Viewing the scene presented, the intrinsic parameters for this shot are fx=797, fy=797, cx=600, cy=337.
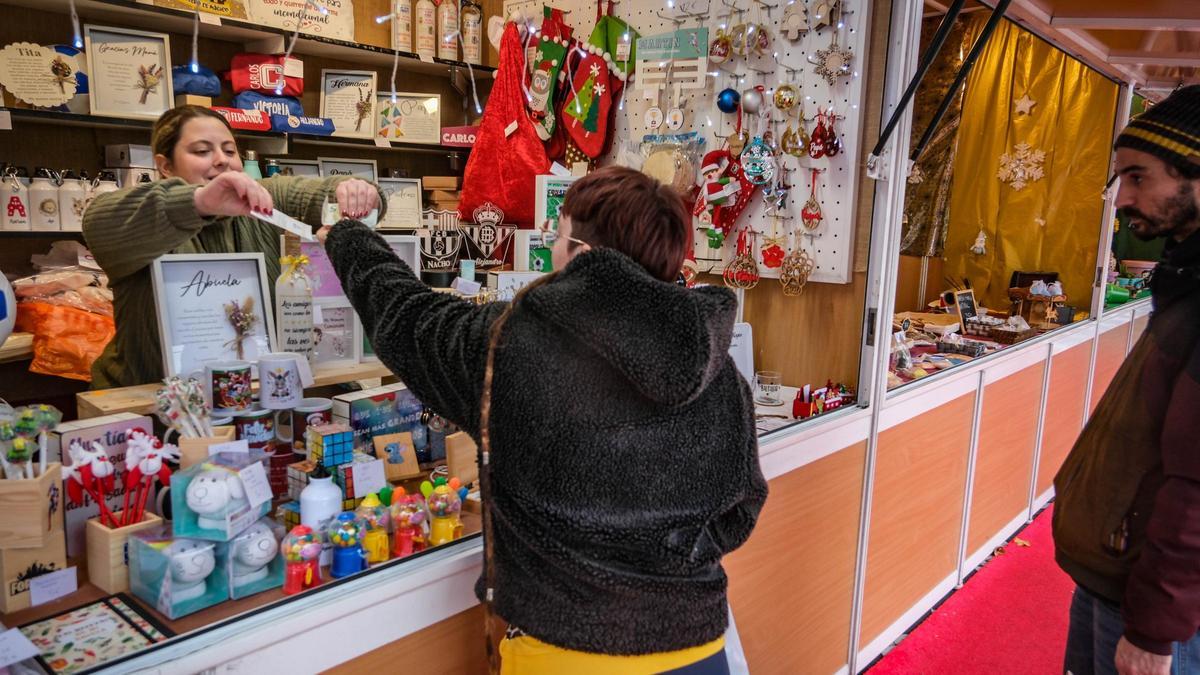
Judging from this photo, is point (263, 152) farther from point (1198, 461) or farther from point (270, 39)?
point (1198, 461)

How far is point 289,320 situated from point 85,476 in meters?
0.60

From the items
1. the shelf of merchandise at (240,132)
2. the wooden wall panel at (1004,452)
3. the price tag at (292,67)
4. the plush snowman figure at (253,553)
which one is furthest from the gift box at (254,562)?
the price tag at (292,67)

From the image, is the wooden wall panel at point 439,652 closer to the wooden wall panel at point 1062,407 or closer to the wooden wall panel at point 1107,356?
the wooden wall panel at point 1062,407

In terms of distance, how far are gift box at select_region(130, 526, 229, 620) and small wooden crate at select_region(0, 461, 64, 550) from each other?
0.34 feet

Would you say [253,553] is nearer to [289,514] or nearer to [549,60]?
[289,514]

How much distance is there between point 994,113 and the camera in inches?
172

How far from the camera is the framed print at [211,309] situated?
4.86ft

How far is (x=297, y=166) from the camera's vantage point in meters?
3.71

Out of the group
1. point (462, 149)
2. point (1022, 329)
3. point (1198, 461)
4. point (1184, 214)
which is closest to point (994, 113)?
point (1022, 329)

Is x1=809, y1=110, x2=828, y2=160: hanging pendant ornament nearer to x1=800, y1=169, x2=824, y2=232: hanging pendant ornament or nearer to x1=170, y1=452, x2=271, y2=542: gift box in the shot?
x1=800, y1=169, x2=824, y2=232: hanging pendant ornament

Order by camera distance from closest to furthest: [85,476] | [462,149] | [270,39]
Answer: [85,476] → [270,39] → [462,149]

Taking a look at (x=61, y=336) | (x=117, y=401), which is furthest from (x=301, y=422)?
(x=61, y=336)

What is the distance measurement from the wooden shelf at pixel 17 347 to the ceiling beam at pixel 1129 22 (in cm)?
397

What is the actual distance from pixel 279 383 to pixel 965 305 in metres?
3.44
